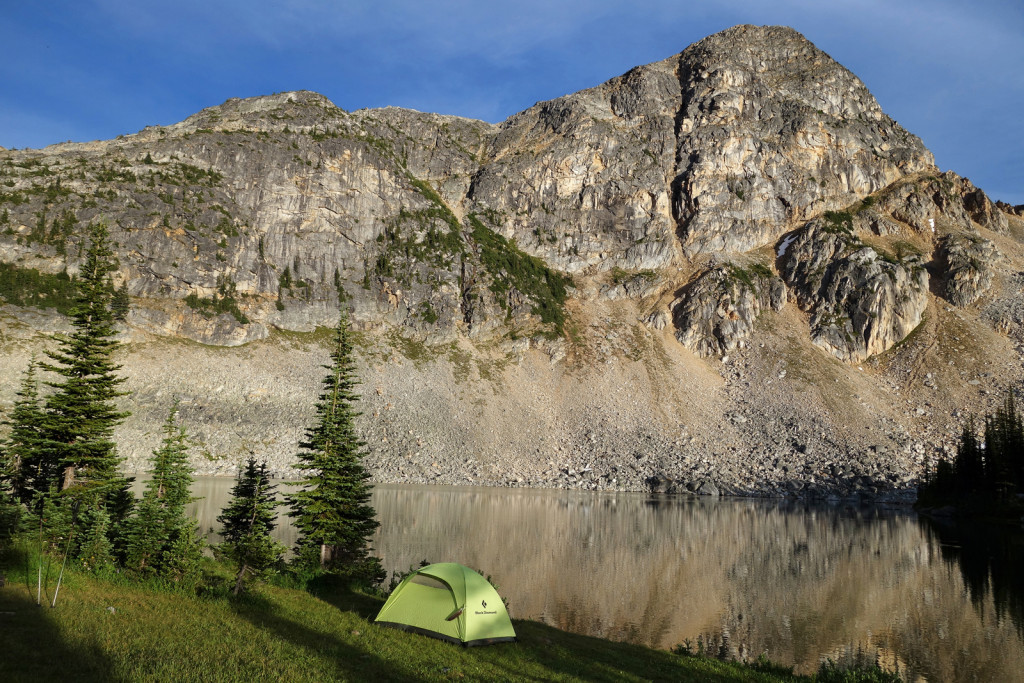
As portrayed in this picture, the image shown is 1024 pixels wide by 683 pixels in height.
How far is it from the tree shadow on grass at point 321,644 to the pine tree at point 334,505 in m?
5.21

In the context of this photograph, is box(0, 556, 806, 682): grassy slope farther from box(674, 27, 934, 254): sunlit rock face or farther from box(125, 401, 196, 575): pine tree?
box(674, 27, 934, 254): sunlit rock face

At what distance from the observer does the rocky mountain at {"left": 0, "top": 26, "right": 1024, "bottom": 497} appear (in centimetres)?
7906

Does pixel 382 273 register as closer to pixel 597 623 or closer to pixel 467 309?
pixel 467 309

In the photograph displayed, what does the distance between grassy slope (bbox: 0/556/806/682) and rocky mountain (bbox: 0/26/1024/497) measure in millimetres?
56446

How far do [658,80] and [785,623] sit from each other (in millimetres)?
141166

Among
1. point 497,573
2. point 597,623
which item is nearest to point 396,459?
point 497,573

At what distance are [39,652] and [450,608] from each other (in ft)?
28.2

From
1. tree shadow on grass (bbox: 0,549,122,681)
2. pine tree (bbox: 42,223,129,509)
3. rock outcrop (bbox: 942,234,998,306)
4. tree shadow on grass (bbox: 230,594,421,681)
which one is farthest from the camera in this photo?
rock outcrop (bbox: 942,234,998,306)

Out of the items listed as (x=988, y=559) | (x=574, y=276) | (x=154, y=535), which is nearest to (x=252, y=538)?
(x=154, y=535)

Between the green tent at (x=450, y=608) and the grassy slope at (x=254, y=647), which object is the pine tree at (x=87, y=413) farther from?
the green tent at (x=450, y=608)

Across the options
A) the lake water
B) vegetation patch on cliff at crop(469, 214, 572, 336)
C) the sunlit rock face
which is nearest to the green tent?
the lake water

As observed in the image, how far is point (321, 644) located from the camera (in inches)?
517

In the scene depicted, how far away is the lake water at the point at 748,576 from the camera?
66.1 ft

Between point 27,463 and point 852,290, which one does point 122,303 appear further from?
point 852,290
